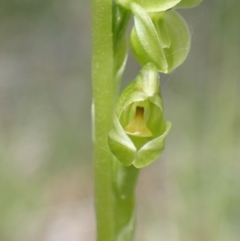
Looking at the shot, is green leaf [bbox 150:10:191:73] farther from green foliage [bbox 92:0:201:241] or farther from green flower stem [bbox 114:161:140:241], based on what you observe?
green flower stem [bbox 114:161:140:241]

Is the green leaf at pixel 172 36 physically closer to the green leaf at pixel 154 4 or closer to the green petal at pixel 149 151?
the green leaf at pixel 154 4

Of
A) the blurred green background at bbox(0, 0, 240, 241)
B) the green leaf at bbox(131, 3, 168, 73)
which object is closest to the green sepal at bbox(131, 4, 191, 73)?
the green leaf at bbox(131, 3, 168, 73)

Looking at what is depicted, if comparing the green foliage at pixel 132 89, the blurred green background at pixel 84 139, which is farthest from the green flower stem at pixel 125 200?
the blurred green background at pixel 84 139

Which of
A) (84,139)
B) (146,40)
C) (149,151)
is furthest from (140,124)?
(84,139)

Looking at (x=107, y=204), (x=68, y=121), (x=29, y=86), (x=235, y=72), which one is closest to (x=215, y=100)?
(x=235, y=72)

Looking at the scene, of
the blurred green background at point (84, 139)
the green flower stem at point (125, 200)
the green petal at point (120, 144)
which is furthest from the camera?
the blurred green background at point (84, 139)

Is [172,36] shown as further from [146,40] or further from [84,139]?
[84,139]

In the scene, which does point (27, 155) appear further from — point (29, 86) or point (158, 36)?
point (158, 36)
